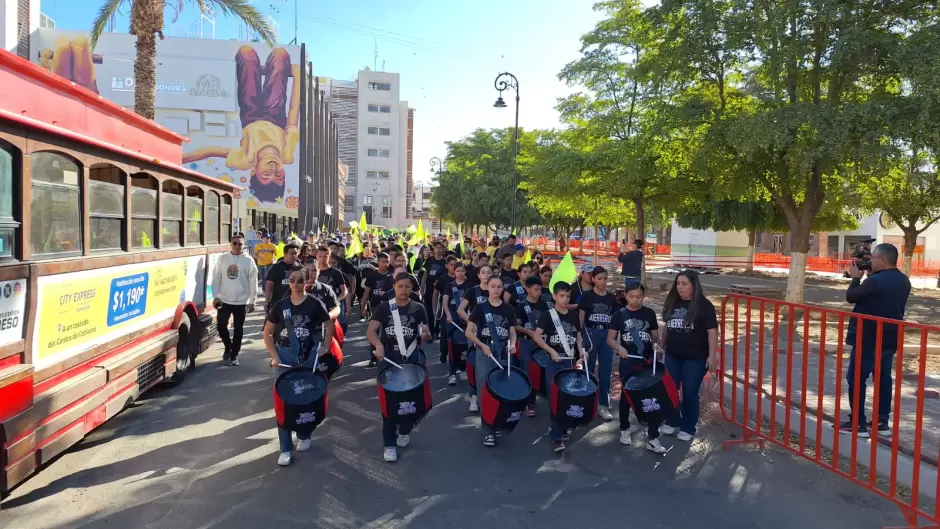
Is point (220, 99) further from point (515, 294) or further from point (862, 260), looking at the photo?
point (862, 260)

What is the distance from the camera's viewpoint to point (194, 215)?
8789 millimetres

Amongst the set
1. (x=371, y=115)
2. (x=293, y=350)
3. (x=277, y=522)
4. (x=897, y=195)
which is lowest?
(x=277, y=522)

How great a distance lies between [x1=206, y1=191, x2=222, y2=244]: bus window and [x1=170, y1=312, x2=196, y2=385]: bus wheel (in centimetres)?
157

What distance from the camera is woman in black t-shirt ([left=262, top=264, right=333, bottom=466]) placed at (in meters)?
5.72

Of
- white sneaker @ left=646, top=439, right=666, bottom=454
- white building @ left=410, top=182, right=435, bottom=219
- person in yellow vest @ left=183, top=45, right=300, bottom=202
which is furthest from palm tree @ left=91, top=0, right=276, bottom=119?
white building @ left=410, top=182, right=435, bottom=219

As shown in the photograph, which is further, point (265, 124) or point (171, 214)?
point (265, 124)

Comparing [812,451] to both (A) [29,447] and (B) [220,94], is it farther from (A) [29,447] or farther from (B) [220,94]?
(B) [220,94]

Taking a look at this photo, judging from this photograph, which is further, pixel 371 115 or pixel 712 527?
pixel 371 115

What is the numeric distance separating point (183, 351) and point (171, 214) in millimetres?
1813

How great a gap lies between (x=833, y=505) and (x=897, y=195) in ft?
78.2

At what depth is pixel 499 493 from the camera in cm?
489

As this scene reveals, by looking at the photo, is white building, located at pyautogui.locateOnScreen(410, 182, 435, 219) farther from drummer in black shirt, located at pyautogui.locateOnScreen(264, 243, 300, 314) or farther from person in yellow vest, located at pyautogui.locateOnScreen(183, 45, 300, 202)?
drummer in black shirt, located at pyautogui.locateOnScreen(264, 243, 300, 314)

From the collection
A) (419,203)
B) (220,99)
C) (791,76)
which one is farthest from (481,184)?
(419,203)

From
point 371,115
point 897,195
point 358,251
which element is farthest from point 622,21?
point 371,115
